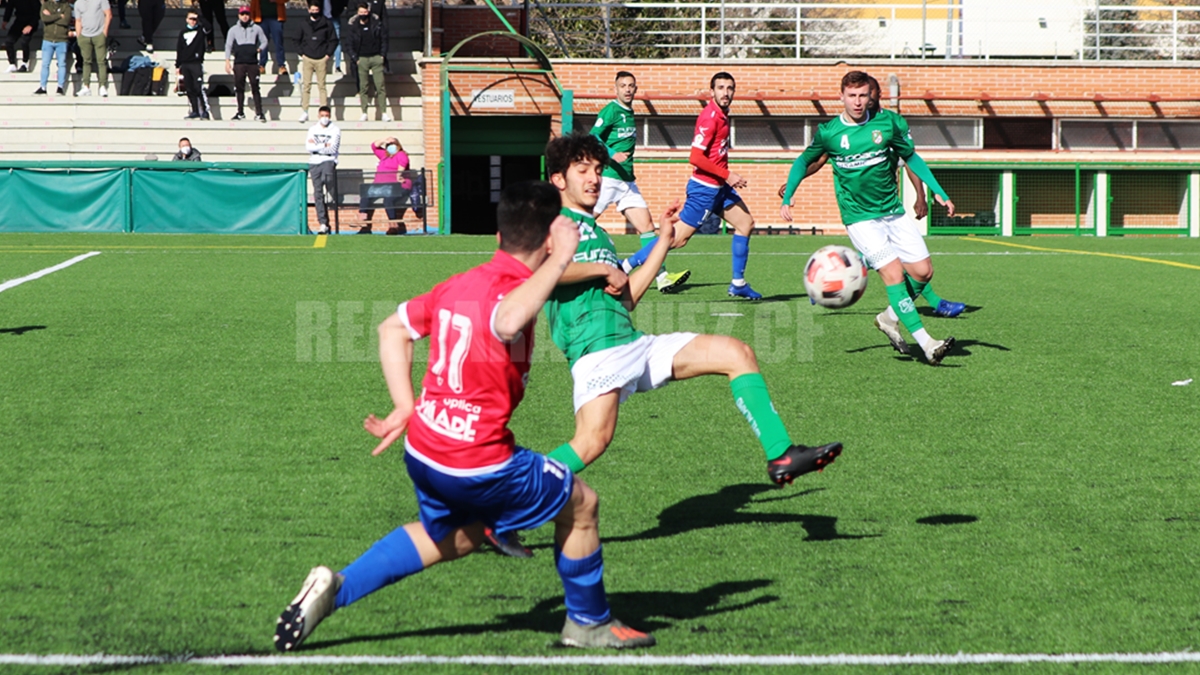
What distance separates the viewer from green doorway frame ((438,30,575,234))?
86.0 feet

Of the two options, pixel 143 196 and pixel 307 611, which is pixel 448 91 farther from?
pixel 307 611

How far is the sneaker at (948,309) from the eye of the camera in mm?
12125

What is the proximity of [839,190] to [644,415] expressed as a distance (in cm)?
317

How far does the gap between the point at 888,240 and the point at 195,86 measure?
22.1 metres

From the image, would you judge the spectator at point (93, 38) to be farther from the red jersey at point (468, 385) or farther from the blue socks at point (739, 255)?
the red jersey at point (468, 385)

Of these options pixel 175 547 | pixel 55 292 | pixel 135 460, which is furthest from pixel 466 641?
pixel 55 292

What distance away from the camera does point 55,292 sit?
13.0 m

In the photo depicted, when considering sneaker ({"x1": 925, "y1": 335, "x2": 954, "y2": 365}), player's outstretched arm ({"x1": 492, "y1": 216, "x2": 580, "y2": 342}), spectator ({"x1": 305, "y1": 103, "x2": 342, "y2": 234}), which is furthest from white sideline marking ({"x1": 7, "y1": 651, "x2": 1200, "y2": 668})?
spectator ({"x1": 305, "y1": 103, "x2": 342, "y2": 234})

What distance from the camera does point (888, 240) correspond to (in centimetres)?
982

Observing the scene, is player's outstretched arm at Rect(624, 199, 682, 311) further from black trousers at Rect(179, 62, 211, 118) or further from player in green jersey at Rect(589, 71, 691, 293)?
black trousers at Rect(179, 62, 211, 118)

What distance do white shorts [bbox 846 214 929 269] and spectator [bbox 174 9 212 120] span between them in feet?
71.1

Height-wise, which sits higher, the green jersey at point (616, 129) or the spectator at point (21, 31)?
the spectator at point (21, 31)

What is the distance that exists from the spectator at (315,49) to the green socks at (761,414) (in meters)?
24.3

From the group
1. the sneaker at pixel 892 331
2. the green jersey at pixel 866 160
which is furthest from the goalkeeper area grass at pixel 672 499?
the green jersey at pixel 866 160
